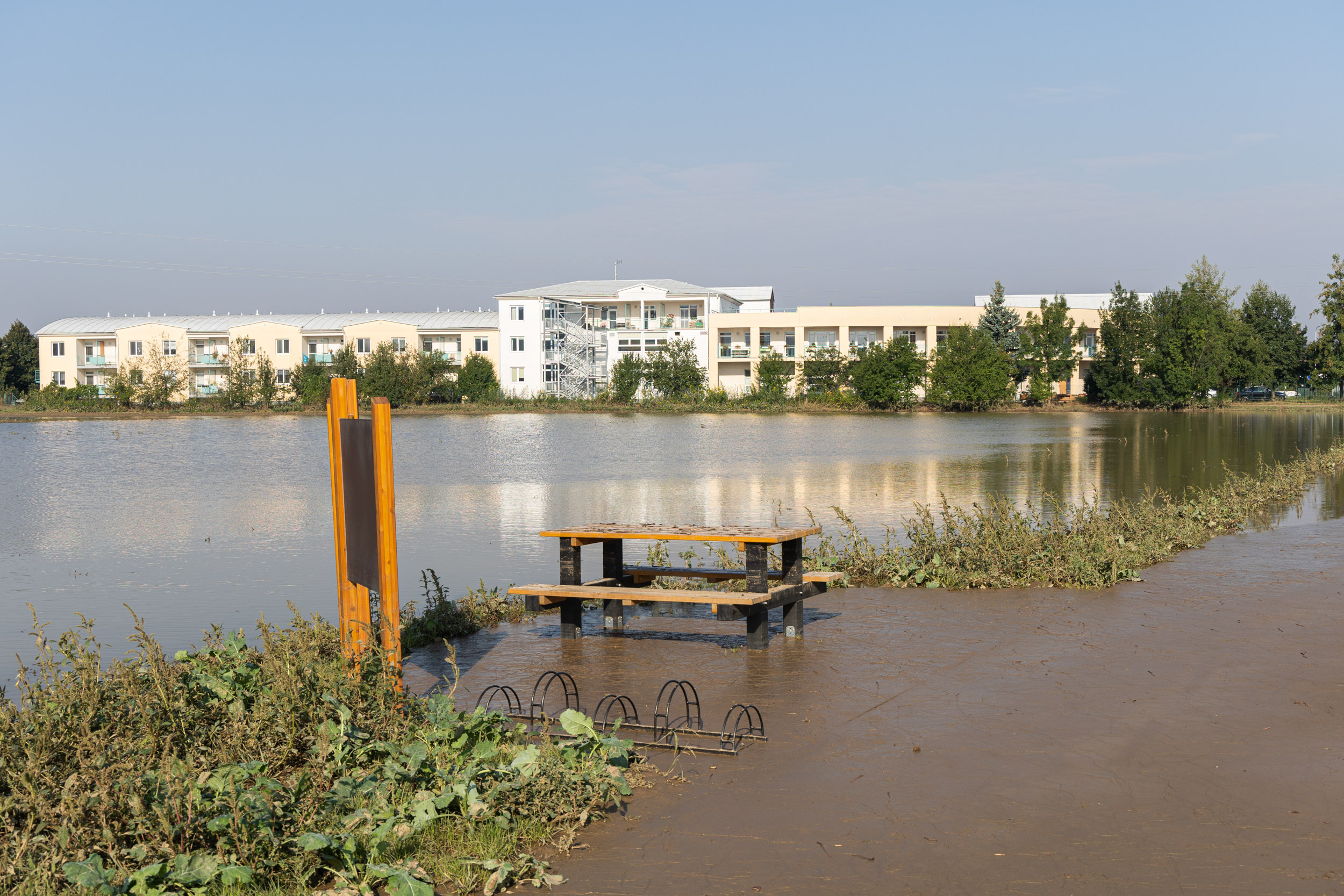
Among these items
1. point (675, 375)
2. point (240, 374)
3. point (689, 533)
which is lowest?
point (689, 533)

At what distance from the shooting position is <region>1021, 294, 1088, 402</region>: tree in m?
81.8

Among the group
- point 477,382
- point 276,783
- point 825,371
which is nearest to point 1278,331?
point 825,371

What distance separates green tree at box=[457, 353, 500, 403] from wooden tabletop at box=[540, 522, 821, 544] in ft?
259

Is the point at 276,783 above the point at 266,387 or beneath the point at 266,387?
beneath

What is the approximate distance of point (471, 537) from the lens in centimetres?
1800

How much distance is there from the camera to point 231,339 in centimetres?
9950

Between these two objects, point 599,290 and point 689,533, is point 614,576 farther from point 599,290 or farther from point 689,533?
point 599,290

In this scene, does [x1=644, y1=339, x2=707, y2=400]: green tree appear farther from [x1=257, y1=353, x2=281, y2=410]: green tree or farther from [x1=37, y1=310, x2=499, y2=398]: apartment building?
[x1=257, y1=353, x2=281, y2=410]: green tree

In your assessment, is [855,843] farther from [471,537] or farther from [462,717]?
[471,537]

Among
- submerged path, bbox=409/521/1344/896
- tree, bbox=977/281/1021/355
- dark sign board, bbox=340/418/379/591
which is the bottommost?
submerged path, bbox=409/521/1344/896

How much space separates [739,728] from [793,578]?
2.72m

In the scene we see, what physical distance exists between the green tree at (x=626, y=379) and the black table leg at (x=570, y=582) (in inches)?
2930

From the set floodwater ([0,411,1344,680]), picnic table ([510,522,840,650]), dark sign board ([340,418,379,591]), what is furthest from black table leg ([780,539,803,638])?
floodwater ([0,411,1344,680])

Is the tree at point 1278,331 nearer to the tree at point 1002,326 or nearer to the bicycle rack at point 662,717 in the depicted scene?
the tree at point 1002,326
